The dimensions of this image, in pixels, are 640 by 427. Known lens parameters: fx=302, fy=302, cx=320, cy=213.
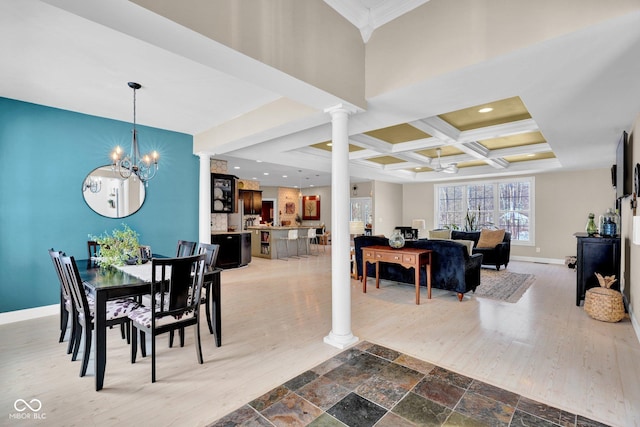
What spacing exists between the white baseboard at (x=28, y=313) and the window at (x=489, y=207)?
918 cm

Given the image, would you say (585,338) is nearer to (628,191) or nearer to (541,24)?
(628,191)

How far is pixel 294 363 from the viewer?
2.70m

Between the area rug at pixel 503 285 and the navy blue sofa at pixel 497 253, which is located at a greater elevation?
the navy blue sofa at pixel 497 253

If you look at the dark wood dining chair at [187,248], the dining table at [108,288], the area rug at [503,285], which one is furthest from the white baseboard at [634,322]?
the dark wood dining chair at [187,248]

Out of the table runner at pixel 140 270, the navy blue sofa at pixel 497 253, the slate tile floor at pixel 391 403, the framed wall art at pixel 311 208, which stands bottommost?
the slate tile floor at pixel 391 403

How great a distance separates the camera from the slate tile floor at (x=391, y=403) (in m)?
1.93

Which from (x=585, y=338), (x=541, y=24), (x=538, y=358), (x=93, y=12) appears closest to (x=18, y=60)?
(x=93, y=12)

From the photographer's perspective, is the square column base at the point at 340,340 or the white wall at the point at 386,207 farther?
the white wall at the point at 386,207

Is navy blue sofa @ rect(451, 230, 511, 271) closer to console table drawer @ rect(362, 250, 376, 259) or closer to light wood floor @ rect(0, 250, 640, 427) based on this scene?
light wood floor @ rect(0, 250, 640, 427)

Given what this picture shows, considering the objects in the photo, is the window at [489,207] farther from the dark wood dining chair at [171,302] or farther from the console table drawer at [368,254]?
the dark wood dining chair at [171,302]

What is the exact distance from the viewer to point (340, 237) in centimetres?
314

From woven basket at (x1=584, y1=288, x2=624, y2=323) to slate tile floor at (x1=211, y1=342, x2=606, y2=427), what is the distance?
93.8 inches

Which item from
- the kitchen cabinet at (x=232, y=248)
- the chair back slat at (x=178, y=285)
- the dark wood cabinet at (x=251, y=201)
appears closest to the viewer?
the chair back slat at (x=178, y=285)

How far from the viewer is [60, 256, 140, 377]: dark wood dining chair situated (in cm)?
235
